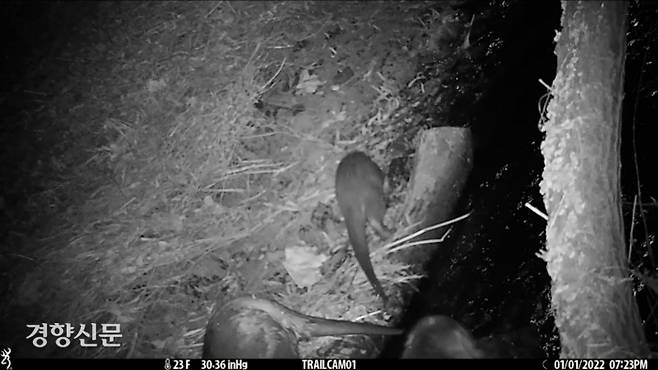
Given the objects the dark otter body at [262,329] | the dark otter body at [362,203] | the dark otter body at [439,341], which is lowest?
the dark otter body at [262,329]

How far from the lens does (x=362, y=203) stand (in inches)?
114

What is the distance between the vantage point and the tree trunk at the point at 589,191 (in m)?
2.58

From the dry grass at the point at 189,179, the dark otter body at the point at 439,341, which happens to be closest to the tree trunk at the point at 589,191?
the dark otter body at the point at 439,341

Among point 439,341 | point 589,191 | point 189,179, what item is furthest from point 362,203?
point 589,191

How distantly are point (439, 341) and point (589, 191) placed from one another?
4.32 feet

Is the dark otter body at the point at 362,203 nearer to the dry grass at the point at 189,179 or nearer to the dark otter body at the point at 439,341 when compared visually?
the dry grass at the point at 189,179

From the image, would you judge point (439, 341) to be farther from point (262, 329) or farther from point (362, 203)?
point (262, 329)

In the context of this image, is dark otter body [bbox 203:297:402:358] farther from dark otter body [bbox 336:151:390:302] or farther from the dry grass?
dark otter body [bbox 336:151:390:302]

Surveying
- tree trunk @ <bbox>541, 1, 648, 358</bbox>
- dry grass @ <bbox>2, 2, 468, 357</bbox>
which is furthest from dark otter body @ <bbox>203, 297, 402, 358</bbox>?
tree trunk @ <bbox>541, 1, 648, 358</bbox>

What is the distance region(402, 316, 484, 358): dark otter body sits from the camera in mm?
2666

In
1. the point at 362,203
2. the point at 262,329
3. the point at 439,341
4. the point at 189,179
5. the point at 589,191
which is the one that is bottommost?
the point at 262,329

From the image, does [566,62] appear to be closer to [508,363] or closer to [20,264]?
[508,363]

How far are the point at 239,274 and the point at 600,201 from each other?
236 cm

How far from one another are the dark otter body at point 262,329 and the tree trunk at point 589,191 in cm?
113
